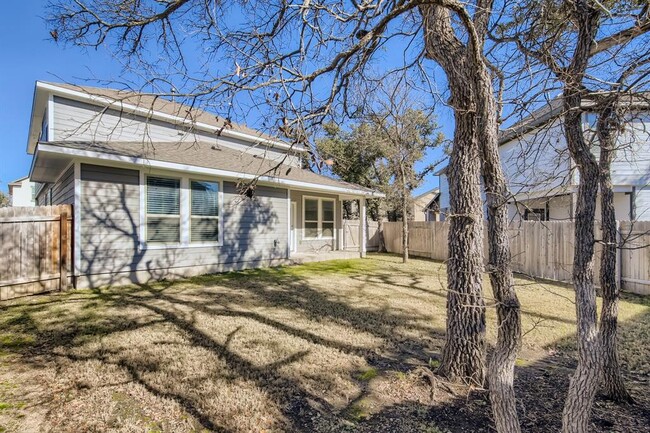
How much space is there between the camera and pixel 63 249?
6.98 meters

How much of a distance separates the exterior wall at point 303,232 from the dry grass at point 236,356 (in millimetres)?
5941

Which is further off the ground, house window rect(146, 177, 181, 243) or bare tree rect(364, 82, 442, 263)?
bare tree rect(364, 82, 442, 263)

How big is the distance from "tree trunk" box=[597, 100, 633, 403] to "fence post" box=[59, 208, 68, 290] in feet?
29.2

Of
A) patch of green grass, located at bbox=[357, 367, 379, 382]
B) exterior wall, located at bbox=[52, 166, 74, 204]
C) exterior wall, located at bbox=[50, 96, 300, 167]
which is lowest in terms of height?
patch of green grass, located at bbox=[357, 367, 379, 382]

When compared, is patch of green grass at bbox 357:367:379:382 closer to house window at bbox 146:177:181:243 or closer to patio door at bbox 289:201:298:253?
house window at bbox 146:177:181:243

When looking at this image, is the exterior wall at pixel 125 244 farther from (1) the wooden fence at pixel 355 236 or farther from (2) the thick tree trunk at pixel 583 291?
(1) the wooden fence at pixel 355 236

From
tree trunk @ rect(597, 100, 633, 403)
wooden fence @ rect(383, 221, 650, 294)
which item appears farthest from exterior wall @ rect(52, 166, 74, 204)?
tree trunk @ rect(597, 100, 633, 403)

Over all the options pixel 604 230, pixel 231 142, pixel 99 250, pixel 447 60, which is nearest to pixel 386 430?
pixel 604 230

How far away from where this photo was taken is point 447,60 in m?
3.16

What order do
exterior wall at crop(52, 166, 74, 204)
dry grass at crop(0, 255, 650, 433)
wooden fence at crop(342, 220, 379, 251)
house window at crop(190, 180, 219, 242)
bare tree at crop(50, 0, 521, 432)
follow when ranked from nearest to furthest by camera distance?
1. bare tree at crop(50, 0, 521, 432)
2. dry grass at crop(0, 255, 650, 433)
3. exterior wall at crop(52, 166, 74, 204)
4. house window at crop(190, 180, 219, 242)
5. wooden fence at crop(342, 220, 379, 251)

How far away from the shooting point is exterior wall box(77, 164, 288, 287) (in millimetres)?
7160

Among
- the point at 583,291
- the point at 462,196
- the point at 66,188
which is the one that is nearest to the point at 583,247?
the point at 583,291

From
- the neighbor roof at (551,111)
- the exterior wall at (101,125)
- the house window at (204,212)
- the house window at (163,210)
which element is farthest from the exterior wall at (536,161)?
the house window at (163,210)

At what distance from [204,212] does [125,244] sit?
2.02 m
